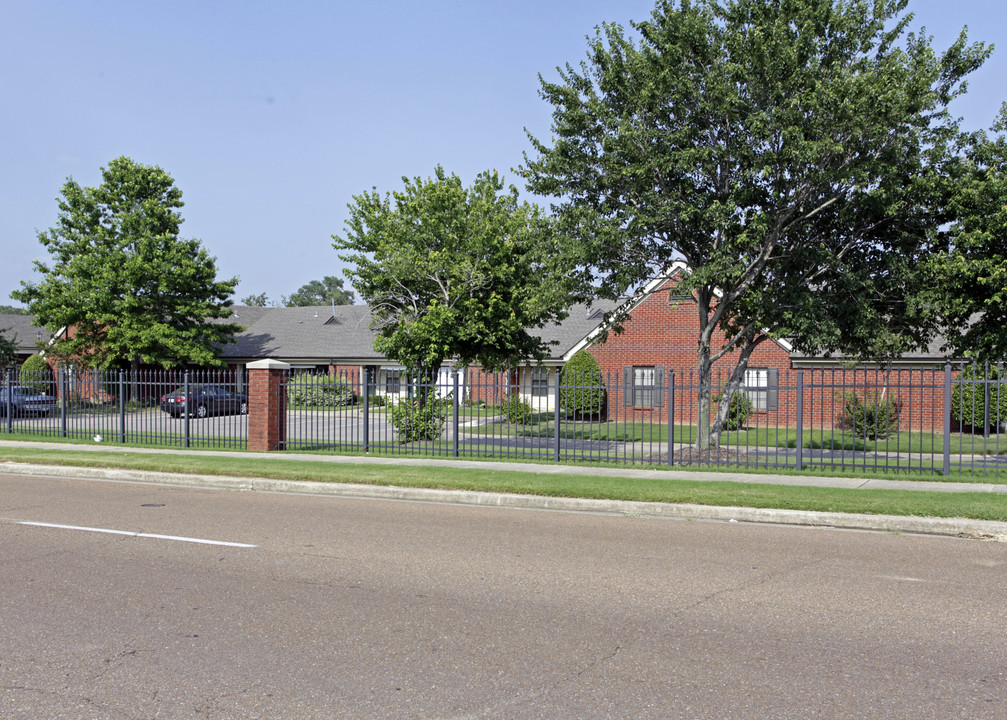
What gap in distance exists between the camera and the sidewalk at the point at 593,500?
395 inches

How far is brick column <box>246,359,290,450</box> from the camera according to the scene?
59.9 ft

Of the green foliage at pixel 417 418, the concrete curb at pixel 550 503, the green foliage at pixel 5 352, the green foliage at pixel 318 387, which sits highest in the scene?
the green foliage at pixel 5 352

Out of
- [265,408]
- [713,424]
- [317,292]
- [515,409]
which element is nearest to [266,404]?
[265,408]

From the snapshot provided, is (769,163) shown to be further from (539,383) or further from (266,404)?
(266,404)

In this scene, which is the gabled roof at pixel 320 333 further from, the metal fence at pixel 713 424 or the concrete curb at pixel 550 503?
the concrete curb at pixel 550 503

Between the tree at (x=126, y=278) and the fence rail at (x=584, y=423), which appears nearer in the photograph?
the fence rail at (x=584, y=423)

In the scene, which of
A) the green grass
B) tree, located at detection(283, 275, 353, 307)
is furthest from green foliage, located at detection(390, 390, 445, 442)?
tree, located at detection(283, 275, 353, 307)

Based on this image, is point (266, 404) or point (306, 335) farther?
point (306, 335)

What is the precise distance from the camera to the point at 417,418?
20.3m

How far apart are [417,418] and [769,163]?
9933 millimetres

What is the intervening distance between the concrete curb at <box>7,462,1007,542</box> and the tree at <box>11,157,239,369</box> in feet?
79.8

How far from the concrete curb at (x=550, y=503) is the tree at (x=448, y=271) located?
9.89 meters

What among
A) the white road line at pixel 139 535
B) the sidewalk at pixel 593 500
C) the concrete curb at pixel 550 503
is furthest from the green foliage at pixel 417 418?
the white road line at pixel 139 535

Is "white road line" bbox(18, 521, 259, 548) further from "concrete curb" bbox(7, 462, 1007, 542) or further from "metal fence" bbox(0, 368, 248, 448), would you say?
"metal fence" bbox(0, 368, 248, 448)
